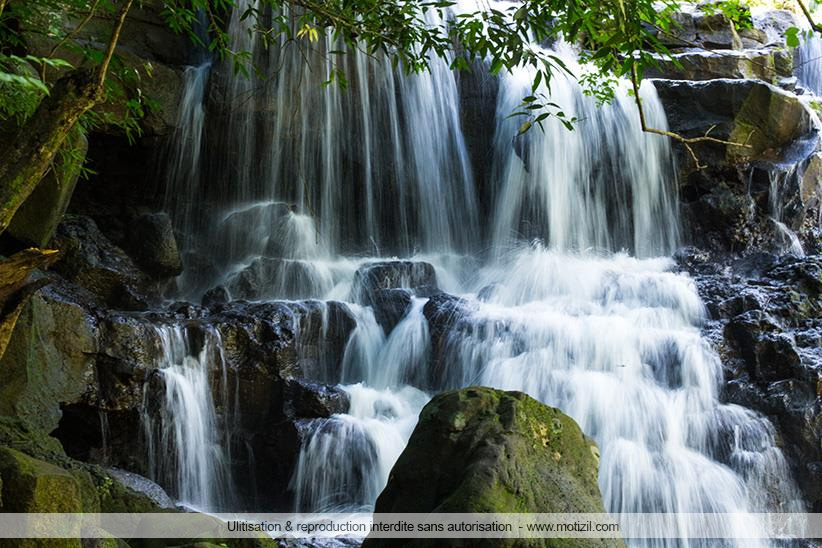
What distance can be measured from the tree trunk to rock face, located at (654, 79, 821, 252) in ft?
36.4

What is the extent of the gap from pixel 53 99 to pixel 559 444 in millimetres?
3187

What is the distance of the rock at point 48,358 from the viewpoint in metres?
6.39

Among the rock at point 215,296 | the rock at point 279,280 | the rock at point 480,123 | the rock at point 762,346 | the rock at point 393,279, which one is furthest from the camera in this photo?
the rock at point 480,123

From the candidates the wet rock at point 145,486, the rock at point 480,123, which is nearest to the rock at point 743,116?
the rock at point 480,123

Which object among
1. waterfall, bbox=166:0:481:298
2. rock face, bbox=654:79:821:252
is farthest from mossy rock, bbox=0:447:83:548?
rock face, bbox=654:79:821:252

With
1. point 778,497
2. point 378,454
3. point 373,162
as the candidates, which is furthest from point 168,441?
point 373,162

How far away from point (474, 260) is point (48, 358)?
7.62 m

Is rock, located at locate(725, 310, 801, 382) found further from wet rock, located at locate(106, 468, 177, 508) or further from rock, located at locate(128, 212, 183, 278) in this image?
rock, located at locate(128, 212, 183, 278)

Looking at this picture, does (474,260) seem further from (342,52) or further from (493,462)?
(493,462)

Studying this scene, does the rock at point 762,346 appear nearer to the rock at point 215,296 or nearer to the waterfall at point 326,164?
the waterfall at point 326,164

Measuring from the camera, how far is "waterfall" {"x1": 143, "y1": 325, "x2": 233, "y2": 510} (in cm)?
780

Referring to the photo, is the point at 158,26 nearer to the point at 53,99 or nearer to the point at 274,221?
the point at 274,221

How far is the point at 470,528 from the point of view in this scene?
3.55 meters

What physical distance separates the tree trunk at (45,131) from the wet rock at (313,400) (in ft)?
15.6
